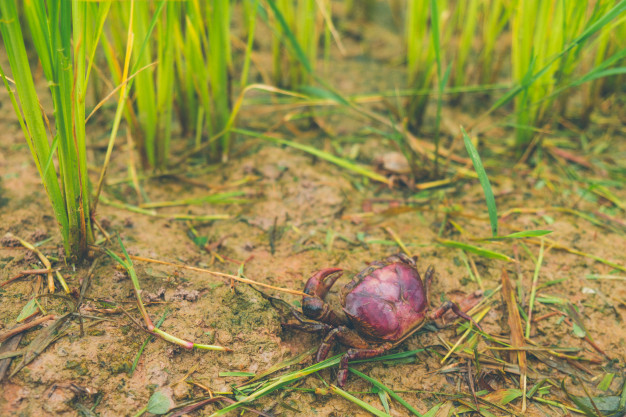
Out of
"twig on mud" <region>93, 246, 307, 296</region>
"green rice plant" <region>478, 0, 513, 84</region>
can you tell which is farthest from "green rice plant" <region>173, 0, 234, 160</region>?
"green rice plant" <region>478, 0, 513, 84</region>

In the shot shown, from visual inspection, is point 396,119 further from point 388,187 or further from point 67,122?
point 67,122

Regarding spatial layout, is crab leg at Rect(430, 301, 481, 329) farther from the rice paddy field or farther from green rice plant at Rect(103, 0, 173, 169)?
green rice plant at Rect(103, 0, 173, 169)

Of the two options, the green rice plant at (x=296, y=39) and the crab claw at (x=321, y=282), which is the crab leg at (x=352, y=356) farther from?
the green rice plant at (x=296, y=39)

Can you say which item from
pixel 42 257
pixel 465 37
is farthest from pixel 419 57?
pixel 42 257

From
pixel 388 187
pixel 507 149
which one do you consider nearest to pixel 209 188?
pixel 388 187

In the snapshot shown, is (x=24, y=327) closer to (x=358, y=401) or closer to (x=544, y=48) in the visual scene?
(x=358, y=401)

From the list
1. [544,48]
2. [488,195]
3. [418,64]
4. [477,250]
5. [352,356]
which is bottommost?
[352,356]
